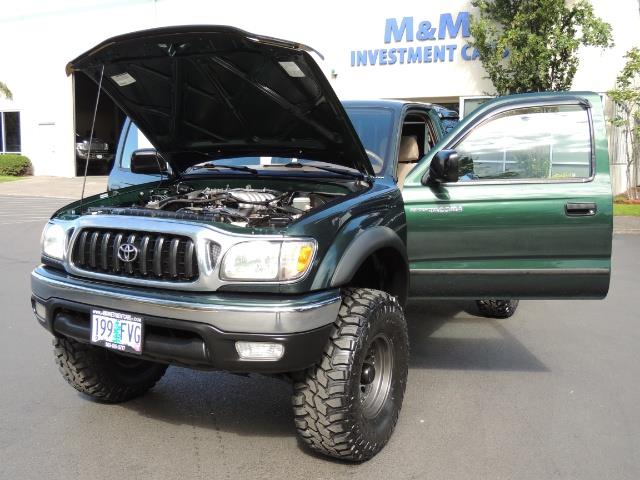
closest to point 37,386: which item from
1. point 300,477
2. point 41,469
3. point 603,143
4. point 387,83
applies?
point 41,469

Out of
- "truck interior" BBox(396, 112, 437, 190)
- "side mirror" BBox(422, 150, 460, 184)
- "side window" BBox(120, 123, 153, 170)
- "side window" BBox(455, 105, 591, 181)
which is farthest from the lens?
"side window" BBox(120, 123, 153, 170)

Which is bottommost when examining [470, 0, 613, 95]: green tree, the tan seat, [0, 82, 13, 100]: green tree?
the tan seat

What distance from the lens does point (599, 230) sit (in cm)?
388

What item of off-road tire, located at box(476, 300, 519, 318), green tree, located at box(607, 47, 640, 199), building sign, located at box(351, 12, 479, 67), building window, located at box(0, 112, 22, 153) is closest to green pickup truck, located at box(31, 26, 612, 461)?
off-road tire, located at box(476, 300, 519, 318)

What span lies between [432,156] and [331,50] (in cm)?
1642

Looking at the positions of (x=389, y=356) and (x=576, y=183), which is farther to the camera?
(x=576, y=183)

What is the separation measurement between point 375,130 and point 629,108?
46.2 feet

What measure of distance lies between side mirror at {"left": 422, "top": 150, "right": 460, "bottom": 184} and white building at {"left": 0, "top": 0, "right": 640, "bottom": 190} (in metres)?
14.6

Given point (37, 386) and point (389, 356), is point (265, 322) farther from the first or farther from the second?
point (37, 386)

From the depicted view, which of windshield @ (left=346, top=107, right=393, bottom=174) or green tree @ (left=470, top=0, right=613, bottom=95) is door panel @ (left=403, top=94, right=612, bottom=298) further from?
green tree @ (left=470, top=0, right=613, bottom=95)

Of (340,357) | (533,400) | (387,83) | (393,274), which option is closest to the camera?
(340,357)

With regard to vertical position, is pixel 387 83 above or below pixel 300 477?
above

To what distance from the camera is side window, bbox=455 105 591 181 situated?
4.11m

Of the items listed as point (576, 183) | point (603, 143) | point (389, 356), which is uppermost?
point (603, 143)
